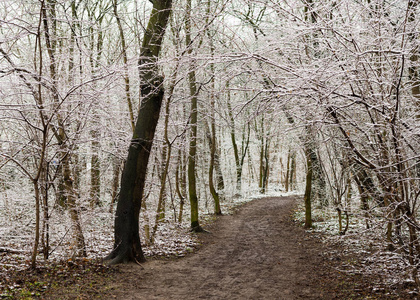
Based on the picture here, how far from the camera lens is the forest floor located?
4.75 metres

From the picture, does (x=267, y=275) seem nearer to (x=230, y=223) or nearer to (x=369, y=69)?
(x=369, y=69)

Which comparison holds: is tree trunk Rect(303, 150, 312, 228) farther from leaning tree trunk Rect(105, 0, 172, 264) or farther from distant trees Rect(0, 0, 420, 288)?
leaning tree trunk Rect(105, 0, 172, 264)

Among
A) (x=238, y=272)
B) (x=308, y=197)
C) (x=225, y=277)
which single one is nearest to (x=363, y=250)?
(x=238, y=272)

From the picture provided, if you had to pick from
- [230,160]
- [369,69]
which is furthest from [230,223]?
[230,160]

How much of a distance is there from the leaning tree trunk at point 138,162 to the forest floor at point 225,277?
0.45 m

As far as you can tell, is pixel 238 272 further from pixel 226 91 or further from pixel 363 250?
pixel 226 91

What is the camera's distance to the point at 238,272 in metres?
6.49

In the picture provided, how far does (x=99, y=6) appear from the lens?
12.4 meters

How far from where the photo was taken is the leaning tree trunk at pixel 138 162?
641 centimetres

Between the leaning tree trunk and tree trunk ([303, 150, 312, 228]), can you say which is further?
tree trunk ([303, 150, 312, 228])

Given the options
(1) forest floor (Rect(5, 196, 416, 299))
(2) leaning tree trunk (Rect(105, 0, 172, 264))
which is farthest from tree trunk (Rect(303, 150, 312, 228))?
(2) leaning tree trunk (Rect(105, 0, 172, 264))

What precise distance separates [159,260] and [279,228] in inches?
229

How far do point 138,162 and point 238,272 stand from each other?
3.10 metres

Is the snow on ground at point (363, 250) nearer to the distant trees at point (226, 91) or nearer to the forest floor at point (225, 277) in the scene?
the forest floor at point (225, 277)
